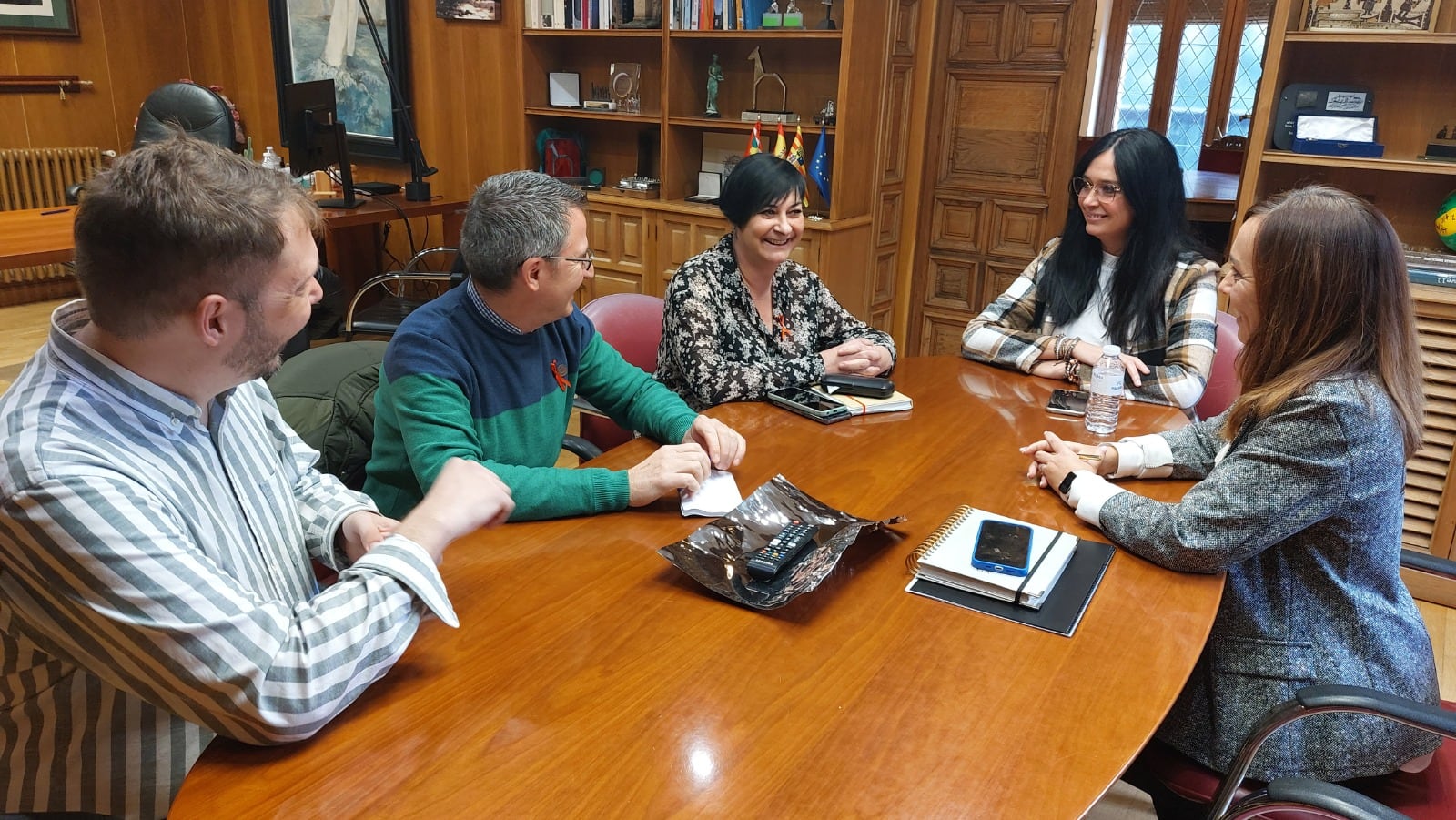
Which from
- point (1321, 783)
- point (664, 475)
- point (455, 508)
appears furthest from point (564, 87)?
point (1321, 783)

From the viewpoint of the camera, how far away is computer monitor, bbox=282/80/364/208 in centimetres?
446

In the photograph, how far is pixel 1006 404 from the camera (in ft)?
7.11

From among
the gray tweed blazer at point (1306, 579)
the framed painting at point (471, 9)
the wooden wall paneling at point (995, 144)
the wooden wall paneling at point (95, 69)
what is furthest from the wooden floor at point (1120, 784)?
the framed painting at point (471, 9)

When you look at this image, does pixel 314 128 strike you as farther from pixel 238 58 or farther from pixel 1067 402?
pixel 1067 402

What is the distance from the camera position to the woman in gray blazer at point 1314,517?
1.33m

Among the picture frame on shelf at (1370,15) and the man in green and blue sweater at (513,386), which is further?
the picture frame on shelf at (1370,15)

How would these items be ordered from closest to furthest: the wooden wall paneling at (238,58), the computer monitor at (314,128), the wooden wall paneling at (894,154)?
the wooden wall paneling at (894,154) < the computer monitor at (314,128) < the wooden wall paneling at (238,58)

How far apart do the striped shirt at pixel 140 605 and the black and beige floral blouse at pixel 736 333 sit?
114 cm

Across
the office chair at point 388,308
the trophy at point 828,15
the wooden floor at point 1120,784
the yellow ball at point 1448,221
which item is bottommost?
the wooden floor at point 1120,784

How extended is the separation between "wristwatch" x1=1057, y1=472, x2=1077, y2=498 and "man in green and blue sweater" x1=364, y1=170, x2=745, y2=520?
1.81ft

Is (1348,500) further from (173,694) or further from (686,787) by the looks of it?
(173,694)

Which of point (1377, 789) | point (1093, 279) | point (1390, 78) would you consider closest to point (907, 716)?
point (1377, 789)

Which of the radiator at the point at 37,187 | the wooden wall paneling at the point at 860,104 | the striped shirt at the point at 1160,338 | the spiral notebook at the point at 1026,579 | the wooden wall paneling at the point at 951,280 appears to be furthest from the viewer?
the radiator at the point at 37,187

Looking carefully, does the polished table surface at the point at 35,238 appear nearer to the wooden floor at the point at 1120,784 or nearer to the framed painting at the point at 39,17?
the wooden floor at the point at 1120,784
